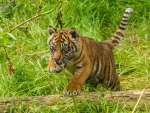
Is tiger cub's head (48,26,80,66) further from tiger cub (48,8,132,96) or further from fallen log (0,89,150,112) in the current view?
fallen log (0,89,150,112)

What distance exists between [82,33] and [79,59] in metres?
1.96

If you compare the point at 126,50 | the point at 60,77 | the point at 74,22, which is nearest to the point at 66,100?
the point at 60,77

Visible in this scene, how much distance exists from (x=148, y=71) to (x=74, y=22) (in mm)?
1596

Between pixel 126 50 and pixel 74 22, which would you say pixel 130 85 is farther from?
pixel 74 22

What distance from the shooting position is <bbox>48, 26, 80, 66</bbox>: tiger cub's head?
4578 millimetres

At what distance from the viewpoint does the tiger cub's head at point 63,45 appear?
4.58 m

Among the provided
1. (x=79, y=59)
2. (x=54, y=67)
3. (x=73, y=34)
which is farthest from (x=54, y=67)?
(x=73, y=34)

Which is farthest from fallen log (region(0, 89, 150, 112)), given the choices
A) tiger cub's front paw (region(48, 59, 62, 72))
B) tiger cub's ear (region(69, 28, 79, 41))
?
tiger cub's ear (region(69, 28, 79, 41))

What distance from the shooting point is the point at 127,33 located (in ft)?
23.9

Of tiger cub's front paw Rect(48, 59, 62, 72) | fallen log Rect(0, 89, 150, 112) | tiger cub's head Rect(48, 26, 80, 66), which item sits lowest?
fallen log Rect(0, 89, 150, 112)

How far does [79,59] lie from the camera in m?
4.79

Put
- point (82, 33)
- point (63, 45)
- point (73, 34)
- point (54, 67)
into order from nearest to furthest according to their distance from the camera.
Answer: point (63, 45)
point (73, 34)
point (54, 67)
point (82, 33)

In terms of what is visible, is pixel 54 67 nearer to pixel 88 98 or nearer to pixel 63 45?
pixel 63 45

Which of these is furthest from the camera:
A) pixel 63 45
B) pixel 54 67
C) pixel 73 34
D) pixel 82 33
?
pixel 82 33
